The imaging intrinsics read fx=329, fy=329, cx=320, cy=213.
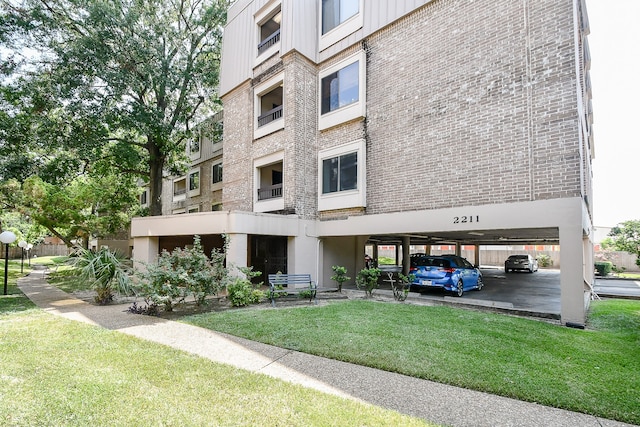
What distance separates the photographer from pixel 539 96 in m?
8.52

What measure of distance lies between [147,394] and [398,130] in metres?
10.3

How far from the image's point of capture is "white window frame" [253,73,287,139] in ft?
45.8

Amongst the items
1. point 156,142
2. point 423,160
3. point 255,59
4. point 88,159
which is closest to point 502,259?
point 423,160

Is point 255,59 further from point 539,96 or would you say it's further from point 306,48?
point 539,96

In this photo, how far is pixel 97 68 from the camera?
1531cm


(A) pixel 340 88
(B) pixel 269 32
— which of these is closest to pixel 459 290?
(A) pixel 340 88

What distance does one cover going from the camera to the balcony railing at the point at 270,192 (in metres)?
14.2

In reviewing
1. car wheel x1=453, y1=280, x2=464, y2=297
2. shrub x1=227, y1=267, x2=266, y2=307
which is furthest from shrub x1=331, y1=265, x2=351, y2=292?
car wheel x1=453, y1=280, x2=464, y2=297

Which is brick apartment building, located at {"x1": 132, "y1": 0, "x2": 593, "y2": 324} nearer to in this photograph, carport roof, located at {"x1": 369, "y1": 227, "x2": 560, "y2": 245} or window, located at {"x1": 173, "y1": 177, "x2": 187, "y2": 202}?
carport roof, located at {"x1": 369, "y1": 227, "x2": 560, "y2": 245}

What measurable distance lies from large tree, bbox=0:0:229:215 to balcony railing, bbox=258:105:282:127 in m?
5.60

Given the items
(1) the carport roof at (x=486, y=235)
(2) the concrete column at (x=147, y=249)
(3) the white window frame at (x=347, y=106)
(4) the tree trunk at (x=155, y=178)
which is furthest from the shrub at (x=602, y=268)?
(4) the tree trunk at (x=155, y=178)

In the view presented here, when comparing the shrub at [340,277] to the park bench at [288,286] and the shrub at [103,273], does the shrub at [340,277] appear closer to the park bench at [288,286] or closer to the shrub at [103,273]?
the park bench at [288,286]

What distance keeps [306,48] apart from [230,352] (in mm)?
12214

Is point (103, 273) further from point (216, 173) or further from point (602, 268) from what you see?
point (602, 268)
